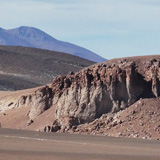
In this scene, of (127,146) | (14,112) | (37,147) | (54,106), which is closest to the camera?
(37,147)

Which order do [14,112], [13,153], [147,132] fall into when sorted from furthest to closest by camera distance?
[14,112], [147,132], [13,153]

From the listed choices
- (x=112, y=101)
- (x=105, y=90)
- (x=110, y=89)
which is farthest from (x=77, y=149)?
(x=105, y=90)

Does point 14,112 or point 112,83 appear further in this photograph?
point 14,112

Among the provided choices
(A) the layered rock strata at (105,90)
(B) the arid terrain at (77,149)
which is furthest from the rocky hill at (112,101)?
(B) the arid terrain at (77,149)

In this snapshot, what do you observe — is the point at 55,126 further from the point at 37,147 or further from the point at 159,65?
the point at 37,147

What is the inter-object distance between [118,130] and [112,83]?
5306 millimetres

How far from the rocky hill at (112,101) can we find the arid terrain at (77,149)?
19.3 ft

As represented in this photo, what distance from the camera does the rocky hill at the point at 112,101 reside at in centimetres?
5873

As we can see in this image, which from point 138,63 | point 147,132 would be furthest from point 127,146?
point 138,63

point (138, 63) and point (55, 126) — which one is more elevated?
point (138, 63)

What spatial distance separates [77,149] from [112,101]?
66.3ft

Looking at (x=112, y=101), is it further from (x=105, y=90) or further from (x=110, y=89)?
(x=105, y=90)

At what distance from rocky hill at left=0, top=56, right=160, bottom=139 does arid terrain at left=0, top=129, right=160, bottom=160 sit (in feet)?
19.3

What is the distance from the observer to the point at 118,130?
58500mm
